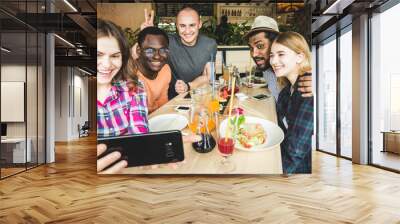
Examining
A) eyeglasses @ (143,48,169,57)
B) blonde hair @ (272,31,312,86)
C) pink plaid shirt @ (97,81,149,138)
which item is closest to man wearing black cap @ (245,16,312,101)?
blonde hair @ (272,31,312,86)

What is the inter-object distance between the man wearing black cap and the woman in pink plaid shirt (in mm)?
2080

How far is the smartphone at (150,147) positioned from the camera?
6.59 metres

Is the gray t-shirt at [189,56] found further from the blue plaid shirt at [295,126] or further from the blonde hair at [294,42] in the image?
the blue plaid shirt at [295,126]

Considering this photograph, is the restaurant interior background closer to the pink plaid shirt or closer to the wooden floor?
the pink plaid shirt

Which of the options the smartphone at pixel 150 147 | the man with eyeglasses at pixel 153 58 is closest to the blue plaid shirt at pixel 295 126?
the smartphone at pixel 150 147

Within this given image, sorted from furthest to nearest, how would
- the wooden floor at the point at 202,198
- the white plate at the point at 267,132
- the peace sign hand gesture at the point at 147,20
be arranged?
the peace sign hand gesture at the point at 147,20 → the white plate at the point at 267,132 → the wooden floor at the point at 202,198

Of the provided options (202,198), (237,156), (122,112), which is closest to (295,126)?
(237,156)

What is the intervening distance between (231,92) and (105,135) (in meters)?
2.29

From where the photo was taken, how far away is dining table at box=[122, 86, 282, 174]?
6562mm

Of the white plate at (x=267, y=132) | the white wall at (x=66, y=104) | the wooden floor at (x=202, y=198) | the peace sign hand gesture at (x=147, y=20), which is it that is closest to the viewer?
the wooden floor at (x=202, y=198)

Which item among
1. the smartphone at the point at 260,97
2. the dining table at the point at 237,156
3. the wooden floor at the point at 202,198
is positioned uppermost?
the smartphone at the point at 260,97

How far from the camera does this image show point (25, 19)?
7227 millimetres

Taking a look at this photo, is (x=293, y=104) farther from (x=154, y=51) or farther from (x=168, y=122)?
(x=154, y=51)

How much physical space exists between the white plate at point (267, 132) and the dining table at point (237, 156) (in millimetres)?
52
